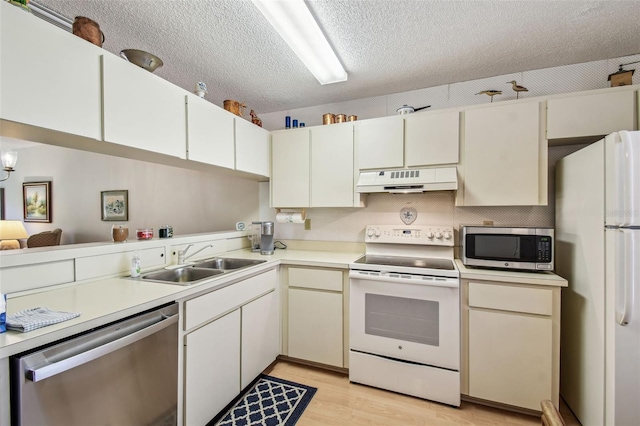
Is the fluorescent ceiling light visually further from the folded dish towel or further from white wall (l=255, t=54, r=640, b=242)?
the folded dish towel

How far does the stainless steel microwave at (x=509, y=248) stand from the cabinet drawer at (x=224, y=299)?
1.57 meters

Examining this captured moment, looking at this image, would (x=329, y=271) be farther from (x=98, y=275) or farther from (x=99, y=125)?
(x=99, y=125)

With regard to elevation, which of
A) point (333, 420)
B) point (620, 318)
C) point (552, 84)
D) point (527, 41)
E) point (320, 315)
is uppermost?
point (527, 41)

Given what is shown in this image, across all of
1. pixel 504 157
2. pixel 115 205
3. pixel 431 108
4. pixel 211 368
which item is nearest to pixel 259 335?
pixel 211 368

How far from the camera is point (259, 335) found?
211cm

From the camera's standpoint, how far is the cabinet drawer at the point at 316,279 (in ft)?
7.35

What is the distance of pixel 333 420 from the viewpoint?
1.75 metres

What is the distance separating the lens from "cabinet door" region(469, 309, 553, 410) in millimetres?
1736

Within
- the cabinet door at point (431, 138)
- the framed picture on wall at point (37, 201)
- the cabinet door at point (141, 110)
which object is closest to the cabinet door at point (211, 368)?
the cabinet door at point (141, 110)

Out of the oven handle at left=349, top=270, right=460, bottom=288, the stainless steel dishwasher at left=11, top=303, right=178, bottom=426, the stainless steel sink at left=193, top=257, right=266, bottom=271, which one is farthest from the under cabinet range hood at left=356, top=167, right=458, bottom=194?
the stainless steel dishwasher at left=11, top=303, right=178, bottom=426

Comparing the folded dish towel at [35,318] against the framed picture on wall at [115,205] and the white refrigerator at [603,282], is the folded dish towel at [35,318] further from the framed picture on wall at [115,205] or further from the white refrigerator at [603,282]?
the framed picture on wall at [115,205]

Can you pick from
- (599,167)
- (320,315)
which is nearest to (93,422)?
(320,315)

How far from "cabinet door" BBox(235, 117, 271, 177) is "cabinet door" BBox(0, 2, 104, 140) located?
1.12 m

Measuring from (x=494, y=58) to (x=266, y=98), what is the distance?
2062 millimetres
